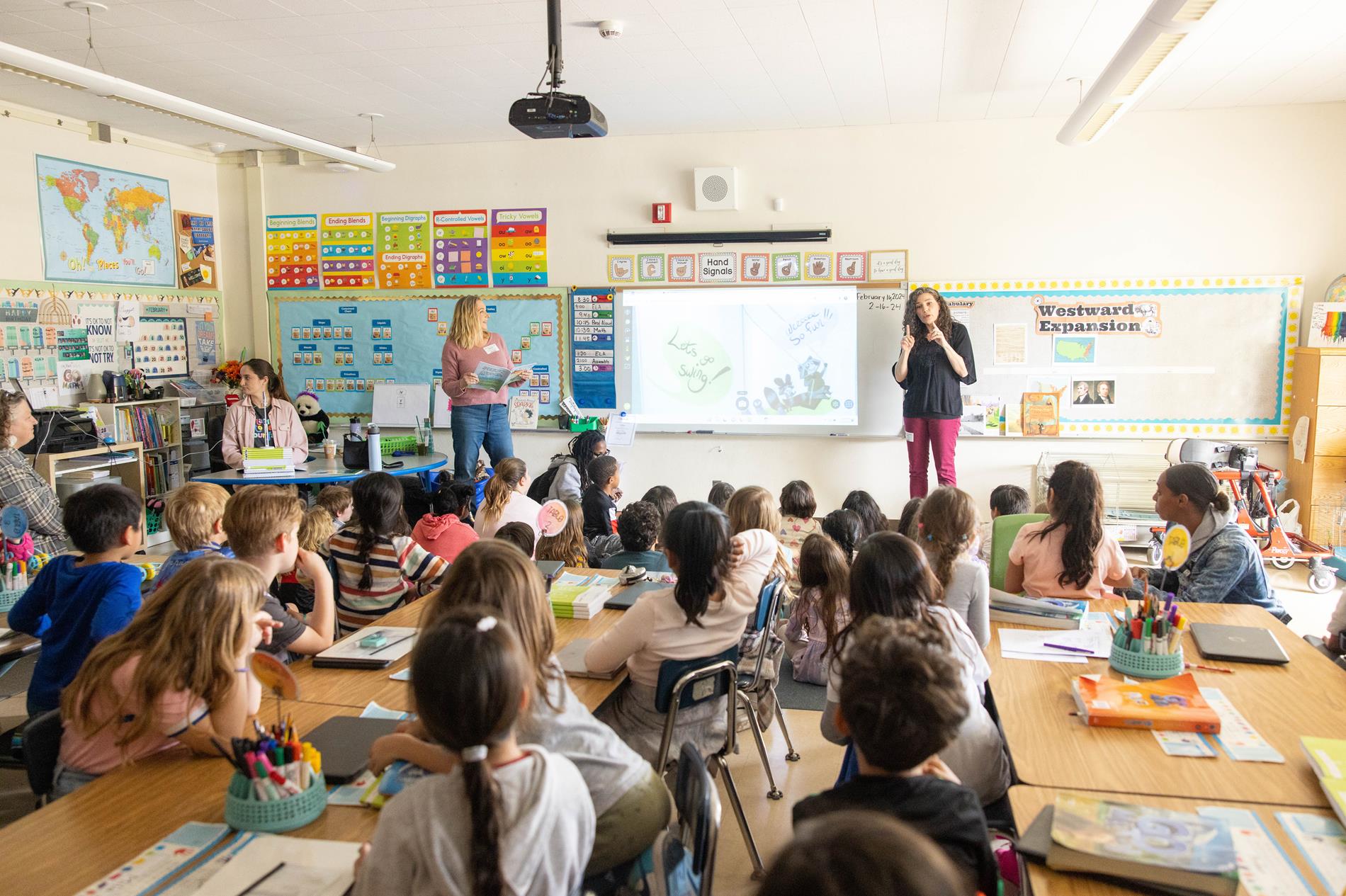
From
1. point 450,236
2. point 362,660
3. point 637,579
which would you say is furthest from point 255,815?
point 450,236

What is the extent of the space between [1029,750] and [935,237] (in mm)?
4877

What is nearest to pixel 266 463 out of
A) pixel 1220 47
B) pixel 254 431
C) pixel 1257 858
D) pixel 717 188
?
pixel 254 431

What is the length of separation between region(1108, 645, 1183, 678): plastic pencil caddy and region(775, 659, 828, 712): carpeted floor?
158 centimetres

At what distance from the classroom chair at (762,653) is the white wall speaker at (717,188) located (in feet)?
13.5

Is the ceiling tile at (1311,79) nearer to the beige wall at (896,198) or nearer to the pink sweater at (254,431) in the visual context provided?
the beige wall at (896,198)

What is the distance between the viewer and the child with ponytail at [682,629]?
230 cm

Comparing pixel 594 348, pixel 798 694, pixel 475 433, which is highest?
pixel 594 348

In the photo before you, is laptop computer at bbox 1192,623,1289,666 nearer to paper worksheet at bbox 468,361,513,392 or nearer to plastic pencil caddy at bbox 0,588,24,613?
plastic pencil caddy at bbox 0,588,24,613

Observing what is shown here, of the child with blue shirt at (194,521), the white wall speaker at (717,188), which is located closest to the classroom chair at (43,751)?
the child with blue shirt at (194,521)

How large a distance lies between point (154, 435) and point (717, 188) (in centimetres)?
430

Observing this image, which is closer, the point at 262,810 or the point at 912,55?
the point at 262,810

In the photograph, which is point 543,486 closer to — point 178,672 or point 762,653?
point 762,653

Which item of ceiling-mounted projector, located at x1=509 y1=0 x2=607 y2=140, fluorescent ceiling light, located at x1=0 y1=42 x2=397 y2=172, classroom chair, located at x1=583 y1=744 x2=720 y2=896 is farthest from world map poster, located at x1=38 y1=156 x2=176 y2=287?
classroom chair, located at x1=583 y1=744 x2=720 y2=896

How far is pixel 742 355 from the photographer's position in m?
6.67
